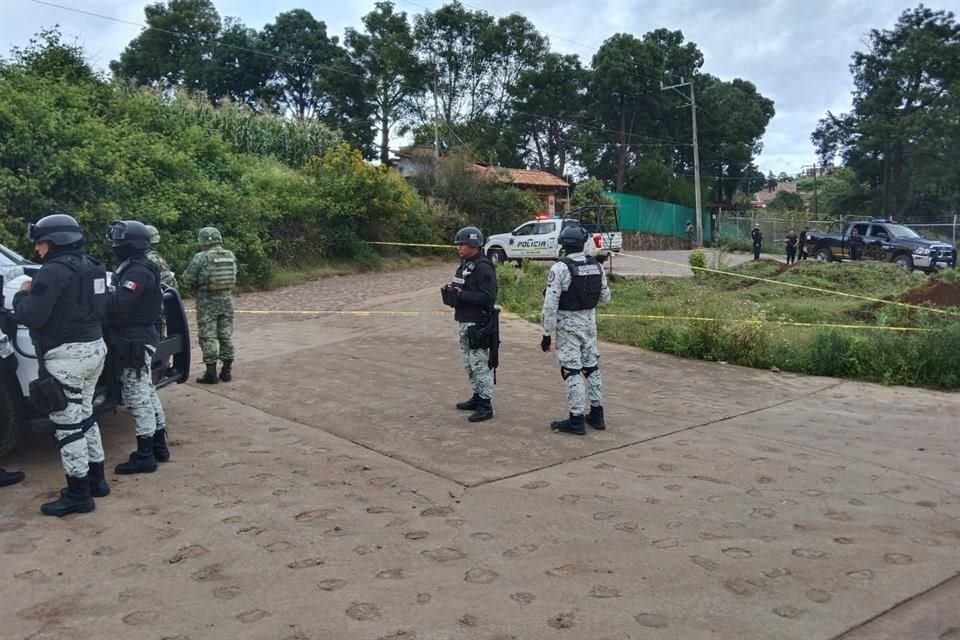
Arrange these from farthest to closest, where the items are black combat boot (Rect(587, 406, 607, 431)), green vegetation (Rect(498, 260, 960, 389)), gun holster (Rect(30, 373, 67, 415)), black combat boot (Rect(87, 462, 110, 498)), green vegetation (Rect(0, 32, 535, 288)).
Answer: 1. green vegetation (Rect(0, 32, 535, 288))
2. green vegetation (Rect(498, 260, 960, 389))
3. black combat boot (Rect(587, 406, 607, 431))
4. black combat boot (Rect(87, 462, 110, 498))
5. gun holster (Rect(30, 373, 67, 415))

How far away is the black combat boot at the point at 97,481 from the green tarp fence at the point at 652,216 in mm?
37536

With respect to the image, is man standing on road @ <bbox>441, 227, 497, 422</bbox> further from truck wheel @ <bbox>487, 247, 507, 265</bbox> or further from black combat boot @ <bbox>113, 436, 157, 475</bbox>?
truck wheel @ <bbox>487, 247, 507, 265</bbox>

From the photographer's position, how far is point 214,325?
840cm

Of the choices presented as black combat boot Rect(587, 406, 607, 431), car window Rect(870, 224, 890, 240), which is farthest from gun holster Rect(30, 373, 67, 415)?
car window Rect(870, 224, 890, 240)

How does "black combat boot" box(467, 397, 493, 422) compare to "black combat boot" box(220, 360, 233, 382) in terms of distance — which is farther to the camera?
→ "black combat boot" box(220, 360, 233, 382)

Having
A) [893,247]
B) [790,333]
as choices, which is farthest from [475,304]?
[893,247]

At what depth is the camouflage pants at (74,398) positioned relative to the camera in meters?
4.76

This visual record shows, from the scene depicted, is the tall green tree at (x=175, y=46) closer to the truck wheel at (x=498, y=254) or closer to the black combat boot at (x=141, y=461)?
the truck wheel at (x=498, y=254)

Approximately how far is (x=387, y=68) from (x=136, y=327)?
47.4m

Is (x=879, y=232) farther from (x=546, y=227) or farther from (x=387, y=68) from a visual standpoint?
(x=387, y=68)

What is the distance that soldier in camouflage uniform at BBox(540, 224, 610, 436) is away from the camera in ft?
22.1

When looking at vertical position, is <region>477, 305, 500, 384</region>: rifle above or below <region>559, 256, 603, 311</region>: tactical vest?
below

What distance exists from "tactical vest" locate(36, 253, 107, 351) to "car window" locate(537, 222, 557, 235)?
19562 millimetres

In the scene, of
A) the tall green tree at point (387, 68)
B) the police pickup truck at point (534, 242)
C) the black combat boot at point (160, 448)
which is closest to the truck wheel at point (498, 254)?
the police pickup truck at point (534, 242)
